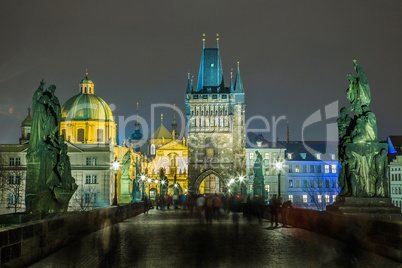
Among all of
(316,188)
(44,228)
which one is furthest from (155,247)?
(316,188)

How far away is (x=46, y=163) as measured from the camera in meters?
15.1

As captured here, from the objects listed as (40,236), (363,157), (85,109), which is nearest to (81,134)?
(85,109)

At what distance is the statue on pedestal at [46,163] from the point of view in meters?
15.0

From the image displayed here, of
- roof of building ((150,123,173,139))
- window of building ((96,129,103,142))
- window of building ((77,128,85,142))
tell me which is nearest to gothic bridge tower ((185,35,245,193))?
window of building ((96,129,103,142))

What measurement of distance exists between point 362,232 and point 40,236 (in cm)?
712

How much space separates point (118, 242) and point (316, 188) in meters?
85.7

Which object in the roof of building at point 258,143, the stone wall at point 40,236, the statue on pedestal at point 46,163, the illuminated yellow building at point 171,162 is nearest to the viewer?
the stone wall at point 40,236

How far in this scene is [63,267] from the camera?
34.5ft

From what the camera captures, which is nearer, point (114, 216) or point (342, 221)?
point (342, 221)

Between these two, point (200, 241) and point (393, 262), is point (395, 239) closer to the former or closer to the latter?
point (393, 262)

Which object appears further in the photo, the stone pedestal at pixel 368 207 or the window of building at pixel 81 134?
the window of building at pixel 81 134

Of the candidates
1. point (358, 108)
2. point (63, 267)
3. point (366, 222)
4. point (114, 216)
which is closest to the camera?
point (63, 267)

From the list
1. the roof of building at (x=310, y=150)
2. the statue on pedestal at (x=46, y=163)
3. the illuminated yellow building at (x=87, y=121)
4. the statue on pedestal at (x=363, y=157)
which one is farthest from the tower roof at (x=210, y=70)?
the statue on pedestal at (x=46, y=163)

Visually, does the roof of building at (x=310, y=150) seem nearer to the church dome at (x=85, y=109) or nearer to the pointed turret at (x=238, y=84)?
the pointed turret at (x=238, y=84)
